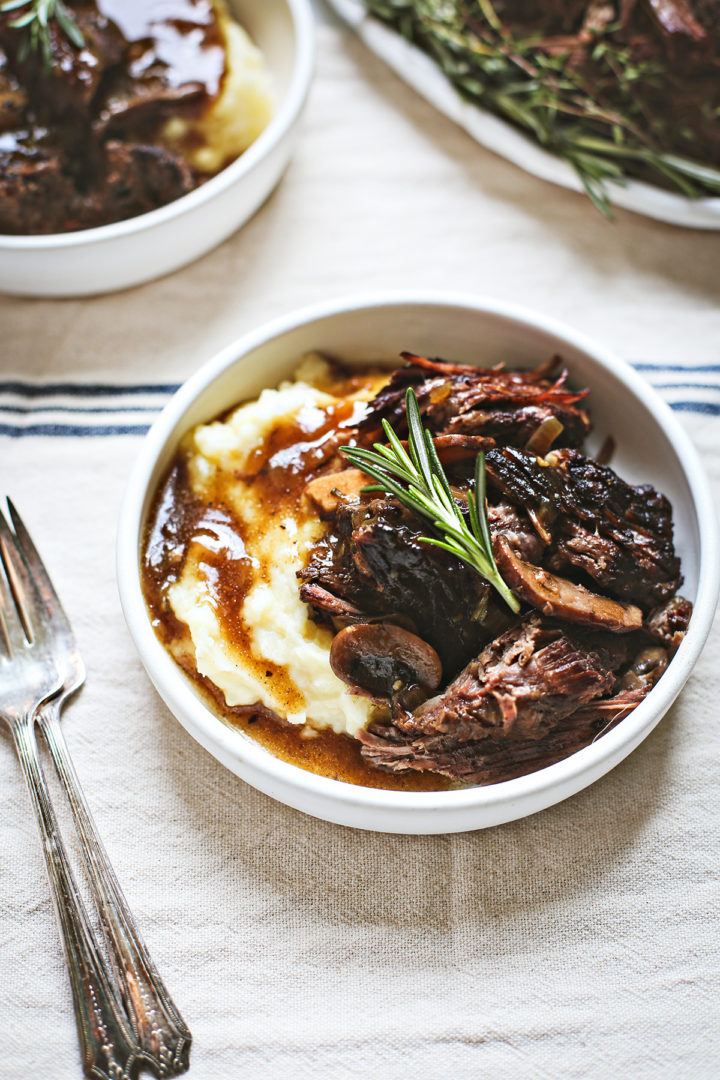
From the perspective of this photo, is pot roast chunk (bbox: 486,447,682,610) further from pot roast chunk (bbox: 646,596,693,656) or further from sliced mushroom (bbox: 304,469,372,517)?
sliced mushroom (bbox: 304,469,372,517)

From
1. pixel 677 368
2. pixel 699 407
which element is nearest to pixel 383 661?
pixel 699 407

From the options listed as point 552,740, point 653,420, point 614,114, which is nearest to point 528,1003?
point 552,740

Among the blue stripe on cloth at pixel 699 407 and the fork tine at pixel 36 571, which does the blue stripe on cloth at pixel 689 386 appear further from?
the fork tine at pixel 36 571

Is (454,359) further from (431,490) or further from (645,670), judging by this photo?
(645,670)

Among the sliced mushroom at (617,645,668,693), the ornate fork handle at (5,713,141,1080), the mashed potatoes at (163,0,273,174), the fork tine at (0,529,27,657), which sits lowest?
the ornate fork handle at (5,713,141,1080)

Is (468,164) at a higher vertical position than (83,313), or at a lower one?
higher

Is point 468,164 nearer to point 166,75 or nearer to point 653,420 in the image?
point 166,75

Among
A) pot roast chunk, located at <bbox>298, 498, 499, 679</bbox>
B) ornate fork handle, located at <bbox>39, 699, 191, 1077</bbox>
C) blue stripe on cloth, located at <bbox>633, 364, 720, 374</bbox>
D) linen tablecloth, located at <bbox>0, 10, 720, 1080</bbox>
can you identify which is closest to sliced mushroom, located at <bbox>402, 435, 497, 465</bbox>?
pot roast chunk, located at <bbox>298, 498, 499, 679</bbox>
